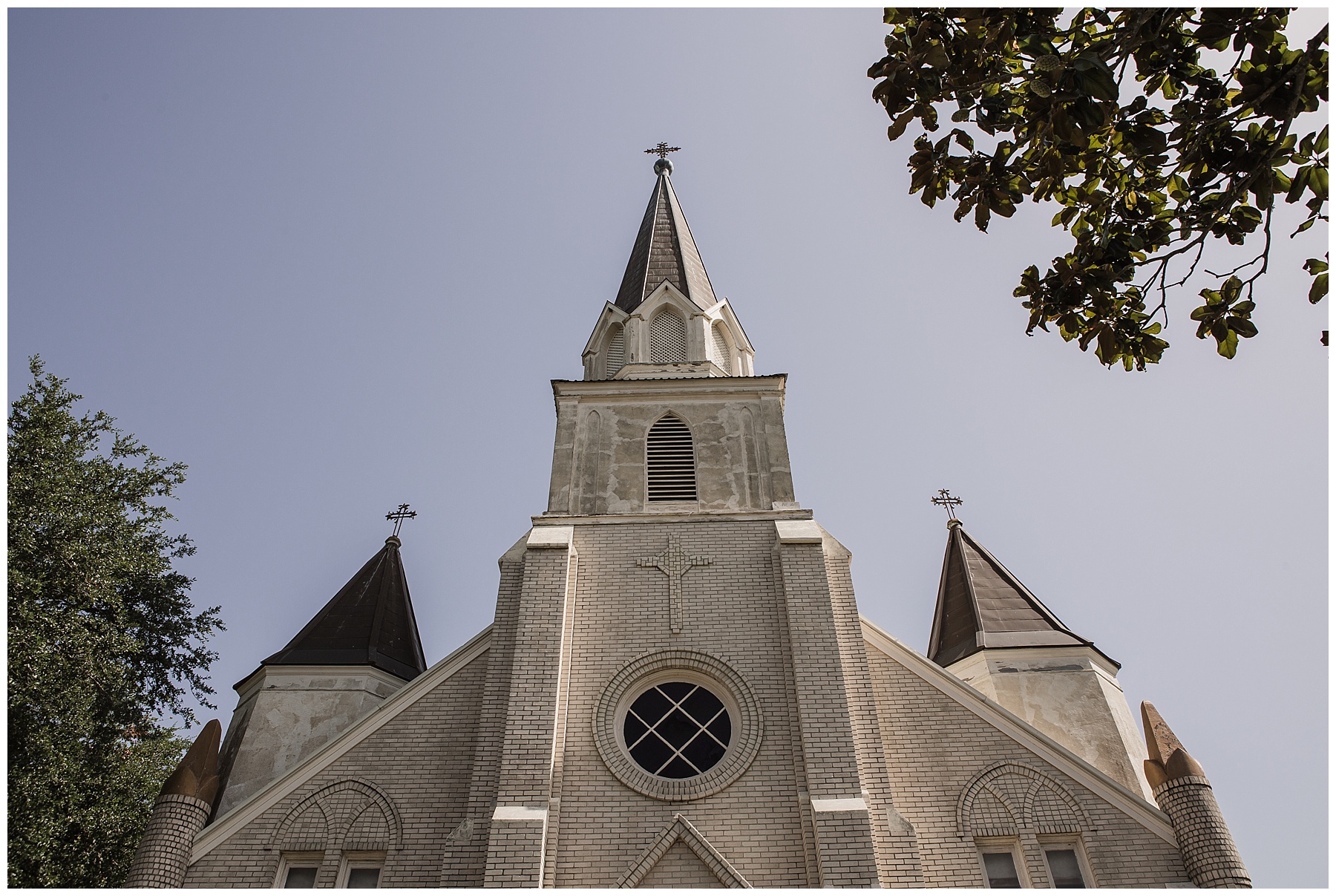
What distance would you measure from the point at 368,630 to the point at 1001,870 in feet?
37.1

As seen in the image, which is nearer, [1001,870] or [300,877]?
[1001,870]

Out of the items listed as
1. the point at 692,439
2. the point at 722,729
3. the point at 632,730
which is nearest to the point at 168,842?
the point at 632,730

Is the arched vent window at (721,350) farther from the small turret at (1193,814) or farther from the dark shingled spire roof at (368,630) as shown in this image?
the small turret at (1193,814)

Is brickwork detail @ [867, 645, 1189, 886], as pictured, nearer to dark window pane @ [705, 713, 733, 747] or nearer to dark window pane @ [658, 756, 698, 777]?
dark window pane @ [705, 713, 733, 747]

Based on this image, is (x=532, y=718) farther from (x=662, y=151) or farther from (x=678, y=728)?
(x=662, y=151)

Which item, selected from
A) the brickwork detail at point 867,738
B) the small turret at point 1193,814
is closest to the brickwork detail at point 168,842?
the brickwork detail at point 867,738

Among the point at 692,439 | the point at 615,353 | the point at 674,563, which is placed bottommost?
the point at 674,563

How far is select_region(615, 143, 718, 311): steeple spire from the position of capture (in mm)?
19875

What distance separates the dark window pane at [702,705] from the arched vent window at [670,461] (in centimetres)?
367

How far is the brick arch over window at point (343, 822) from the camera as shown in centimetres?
1104

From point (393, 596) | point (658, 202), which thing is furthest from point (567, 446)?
point (658, 202)

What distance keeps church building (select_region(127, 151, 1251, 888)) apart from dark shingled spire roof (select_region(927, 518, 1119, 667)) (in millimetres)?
170

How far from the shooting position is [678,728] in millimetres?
11953

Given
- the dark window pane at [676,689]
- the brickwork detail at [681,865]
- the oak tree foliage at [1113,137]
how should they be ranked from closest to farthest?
1. the oak tree foliage at [1113,137]
2. the brickwork detail at [681,865]
3. the dark window pane at [676,689]
